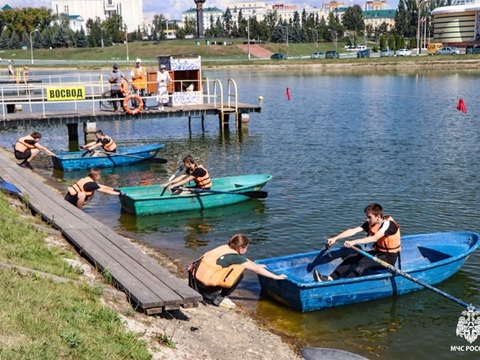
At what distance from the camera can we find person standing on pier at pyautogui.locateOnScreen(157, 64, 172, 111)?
108ft

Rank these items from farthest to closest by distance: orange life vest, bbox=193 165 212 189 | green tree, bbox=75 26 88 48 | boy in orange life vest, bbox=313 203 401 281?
green tree, bbox=75 26 88 48 < orange life vest, bbox=193 165 212 189 < boy in orange life vest, bbox=313 203 401 281

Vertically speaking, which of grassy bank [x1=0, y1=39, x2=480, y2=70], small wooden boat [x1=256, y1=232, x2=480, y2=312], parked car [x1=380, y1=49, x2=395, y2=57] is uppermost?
grassy bank [x1=0, y1=39, x2=480, y2=70]

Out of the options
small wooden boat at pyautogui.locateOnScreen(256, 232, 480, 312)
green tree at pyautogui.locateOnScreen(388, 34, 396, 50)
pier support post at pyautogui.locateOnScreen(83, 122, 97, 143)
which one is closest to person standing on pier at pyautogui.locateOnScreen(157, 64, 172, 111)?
pier support post at pyautogui.locateOnScreen(83, 122, 97, 143)

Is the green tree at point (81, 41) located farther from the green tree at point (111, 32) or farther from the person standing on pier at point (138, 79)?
the person standing on pier at point (138, 79)

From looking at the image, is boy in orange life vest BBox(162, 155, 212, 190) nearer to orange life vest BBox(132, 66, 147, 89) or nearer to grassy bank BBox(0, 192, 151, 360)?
grassy bank BBox(0, 192, 151, 360)

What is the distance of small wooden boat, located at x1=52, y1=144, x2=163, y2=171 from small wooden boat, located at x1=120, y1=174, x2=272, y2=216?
6631 millimetres

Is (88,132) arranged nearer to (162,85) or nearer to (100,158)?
(162,85)

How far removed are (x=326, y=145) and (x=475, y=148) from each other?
22.3 feet

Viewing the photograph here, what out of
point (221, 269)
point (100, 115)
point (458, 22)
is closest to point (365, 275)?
point (221, 269)

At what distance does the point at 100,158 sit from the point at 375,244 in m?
15.5

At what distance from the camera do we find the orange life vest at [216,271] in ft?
35.4

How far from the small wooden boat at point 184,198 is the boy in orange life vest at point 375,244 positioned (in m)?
6.84

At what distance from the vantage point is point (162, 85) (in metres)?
33.3

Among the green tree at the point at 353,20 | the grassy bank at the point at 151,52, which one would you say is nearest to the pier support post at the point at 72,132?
the grassy bank at the point at 151,52
